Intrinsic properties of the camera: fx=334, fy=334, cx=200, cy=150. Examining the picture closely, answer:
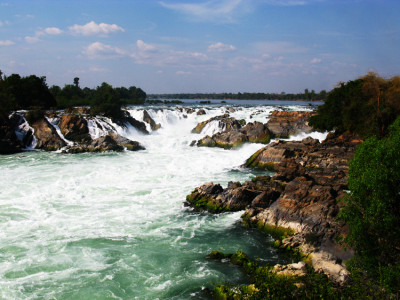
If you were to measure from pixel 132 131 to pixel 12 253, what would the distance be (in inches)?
1254

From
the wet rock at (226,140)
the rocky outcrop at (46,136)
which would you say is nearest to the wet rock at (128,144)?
the rocky outcrop at (46,136)

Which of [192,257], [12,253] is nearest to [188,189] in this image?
[192,257]

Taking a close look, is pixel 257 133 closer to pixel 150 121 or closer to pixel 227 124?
pixel 227 124

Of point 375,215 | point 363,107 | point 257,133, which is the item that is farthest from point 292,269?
point 257,133

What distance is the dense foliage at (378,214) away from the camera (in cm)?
936

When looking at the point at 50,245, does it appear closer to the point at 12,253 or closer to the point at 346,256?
the point at 12,253

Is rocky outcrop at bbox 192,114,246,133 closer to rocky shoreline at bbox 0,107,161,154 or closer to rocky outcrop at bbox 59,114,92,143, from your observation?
rocky shoreline at bbox 0,107,161,154

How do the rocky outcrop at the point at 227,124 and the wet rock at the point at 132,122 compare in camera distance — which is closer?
the rocky outcrop at the point at 227,124

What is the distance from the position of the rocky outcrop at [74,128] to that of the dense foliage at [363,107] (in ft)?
85.8

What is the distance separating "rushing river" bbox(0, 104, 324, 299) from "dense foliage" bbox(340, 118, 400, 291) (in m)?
3.93

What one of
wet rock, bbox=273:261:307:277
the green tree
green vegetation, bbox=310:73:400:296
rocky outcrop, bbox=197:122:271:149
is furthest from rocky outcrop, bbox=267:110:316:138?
wet rock, bbox=273:261:307:277

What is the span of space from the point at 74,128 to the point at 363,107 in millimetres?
31024

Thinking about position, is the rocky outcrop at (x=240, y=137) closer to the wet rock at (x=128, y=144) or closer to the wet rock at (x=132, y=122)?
the wet rock at (x=128, y=144)

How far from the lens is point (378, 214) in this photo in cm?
936
